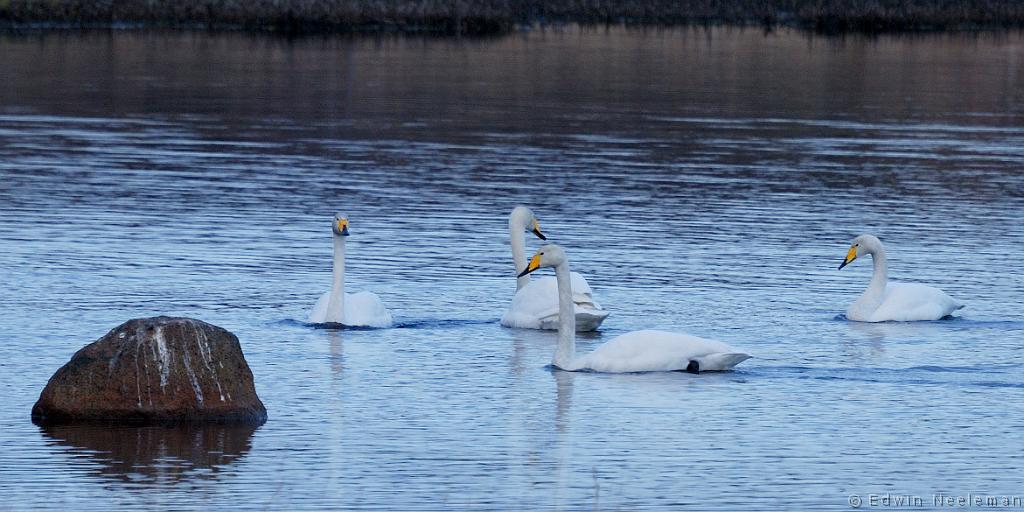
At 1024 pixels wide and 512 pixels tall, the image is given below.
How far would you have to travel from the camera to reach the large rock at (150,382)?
11109mm

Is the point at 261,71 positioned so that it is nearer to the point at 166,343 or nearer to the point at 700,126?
the point at 700,126

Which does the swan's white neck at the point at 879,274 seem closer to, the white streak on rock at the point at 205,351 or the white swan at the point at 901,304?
the white swan at the point at 901,304

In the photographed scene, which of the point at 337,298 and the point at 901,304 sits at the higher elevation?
the point at 337,298

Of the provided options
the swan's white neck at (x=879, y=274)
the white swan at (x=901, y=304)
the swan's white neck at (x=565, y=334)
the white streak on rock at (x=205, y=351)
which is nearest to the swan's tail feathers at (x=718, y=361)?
the swan's white neck at (x=565, y=334)

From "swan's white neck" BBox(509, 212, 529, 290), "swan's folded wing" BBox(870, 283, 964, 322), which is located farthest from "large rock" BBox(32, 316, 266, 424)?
"swan's folded wing" BBox(870, 283, 964, 322)

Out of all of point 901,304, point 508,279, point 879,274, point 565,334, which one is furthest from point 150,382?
point 879,274

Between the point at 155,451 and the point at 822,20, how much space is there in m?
57.5

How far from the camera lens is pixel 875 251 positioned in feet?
52.2

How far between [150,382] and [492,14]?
5252 cm

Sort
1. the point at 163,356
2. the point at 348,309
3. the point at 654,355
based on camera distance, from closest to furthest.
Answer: the point at 163,356, the point at 654,355, the point at 348,309

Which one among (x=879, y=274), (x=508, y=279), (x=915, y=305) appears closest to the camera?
(x=915, y=305)

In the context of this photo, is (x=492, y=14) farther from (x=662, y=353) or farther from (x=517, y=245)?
(x=662, y=353)

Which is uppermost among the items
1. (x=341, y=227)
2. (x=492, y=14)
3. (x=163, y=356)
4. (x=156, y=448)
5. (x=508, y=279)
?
(x=492, y=14)

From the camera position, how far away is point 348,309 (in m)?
14.5
